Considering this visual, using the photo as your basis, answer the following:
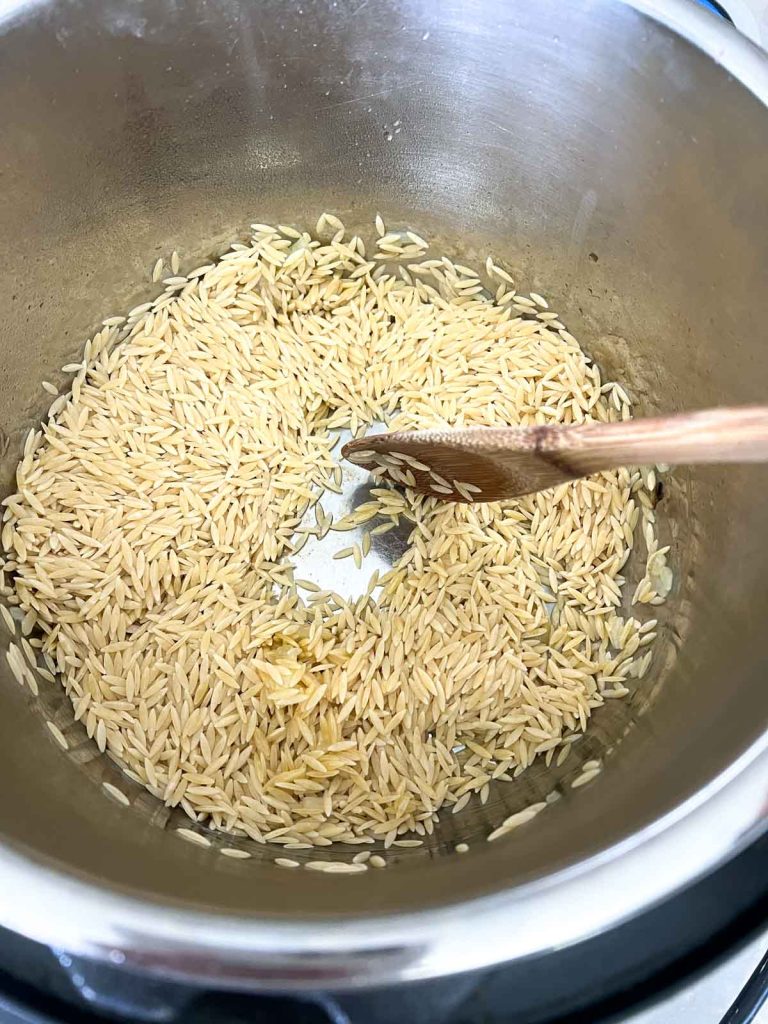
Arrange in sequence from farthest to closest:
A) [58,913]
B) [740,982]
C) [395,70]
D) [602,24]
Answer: [395,70]
[602,24]
[740,982]
[58,913]

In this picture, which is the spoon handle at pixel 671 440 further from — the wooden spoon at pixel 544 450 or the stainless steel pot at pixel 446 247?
Result: the stainless steel pot at pixel 446 247

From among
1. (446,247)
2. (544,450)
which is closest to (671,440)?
(544,450)

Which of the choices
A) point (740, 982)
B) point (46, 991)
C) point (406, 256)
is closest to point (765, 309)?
point (406, 256)

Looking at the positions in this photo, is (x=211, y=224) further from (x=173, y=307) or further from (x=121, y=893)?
(x=121, y=893)

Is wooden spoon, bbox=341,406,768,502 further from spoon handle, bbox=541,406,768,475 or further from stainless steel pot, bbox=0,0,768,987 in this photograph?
stainless steel pot, bbox=0,0,768,987

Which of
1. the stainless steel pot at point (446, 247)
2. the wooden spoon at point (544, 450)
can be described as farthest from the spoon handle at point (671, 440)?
the stainless steel pot at point (446, 247)
